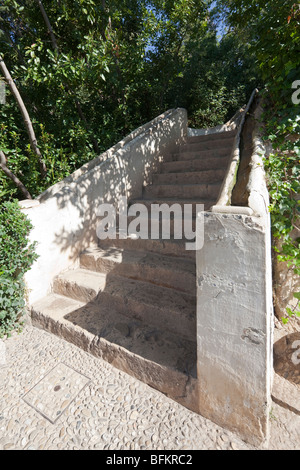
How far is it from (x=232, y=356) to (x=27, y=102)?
17.2ft

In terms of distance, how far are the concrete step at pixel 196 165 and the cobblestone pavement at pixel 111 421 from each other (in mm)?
3465

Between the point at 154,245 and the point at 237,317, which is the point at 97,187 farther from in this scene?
the point at 237,317

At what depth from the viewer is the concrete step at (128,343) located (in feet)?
6.04

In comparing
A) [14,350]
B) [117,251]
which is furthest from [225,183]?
[14,350]

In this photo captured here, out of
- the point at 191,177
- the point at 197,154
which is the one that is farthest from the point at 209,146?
the point at 191,177

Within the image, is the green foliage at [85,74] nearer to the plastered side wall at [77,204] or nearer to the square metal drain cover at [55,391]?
the plastered side wall at [77,204]

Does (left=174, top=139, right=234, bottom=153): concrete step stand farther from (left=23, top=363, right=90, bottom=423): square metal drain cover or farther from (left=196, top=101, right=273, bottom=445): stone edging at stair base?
(left=23, top=363, right=90, bottom=423): square metal drain cover

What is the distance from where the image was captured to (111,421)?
1732mm

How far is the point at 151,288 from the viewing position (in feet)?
8.55

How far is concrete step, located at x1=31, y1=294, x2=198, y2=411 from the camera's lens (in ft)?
6.04

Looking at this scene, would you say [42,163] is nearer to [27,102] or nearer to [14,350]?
[27,102]

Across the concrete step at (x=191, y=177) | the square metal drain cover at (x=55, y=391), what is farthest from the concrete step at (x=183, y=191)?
Answer: the square metal drain cover at (x=55, y=391)

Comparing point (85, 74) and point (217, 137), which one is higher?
point (85, 74)

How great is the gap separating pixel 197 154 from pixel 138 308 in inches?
133
